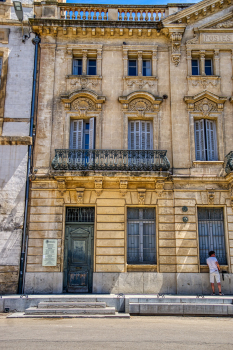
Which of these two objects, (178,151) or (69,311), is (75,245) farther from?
(178,151)

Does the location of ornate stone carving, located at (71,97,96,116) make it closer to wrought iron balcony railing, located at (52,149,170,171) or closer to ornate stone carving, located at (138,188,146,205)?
wrought iron balcony railing, located at (52,149,170,171)

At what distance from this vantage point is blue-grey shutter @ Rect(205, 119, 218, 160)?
15.0 meters

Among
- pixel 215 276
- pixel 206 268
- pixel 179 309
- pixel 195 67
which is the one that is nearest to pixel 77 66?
pixel 195 67

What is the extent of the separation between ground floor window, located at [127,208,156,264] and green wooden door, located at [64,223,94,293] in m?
1.64

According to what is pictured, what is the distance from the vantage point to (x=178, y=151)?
14773 mm

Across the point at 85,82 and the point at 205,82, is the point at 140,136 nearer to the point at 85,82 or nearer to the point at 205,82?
the point at 85,82

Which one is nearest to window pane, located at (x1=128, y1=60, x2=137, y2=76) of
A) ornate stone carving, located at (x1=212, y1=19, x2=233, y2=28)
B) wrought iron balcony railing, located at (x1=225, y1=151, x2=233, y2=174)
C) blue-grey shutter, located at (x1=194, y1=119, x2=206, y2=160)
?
blue-grey shutter, located at (x1=194, y1=119, x2=206, y2=160)

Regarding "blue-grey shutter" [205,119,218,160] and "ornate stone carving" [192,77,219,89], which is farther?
"ornate stone carving" [192,77,219,89]

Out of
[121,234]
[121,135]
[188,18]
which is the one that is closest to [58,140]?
[121,135]

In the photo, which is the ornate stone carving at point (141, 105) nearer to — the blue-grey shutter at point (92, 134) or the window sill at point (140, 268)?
the blue-grey shutter at point (92, 134)

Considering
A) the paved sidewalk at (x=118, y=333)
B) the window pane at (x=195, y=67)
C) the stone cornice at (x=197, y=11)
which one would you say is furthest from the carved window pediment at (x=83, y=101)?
the paved sidewalk at (x=118, y=333)

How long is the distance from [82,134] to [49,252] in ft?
17.4

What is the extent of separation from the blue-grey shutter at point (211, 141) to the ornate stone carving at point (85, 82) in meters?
5.33

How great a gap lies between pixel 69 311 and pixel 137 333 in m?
3.31
